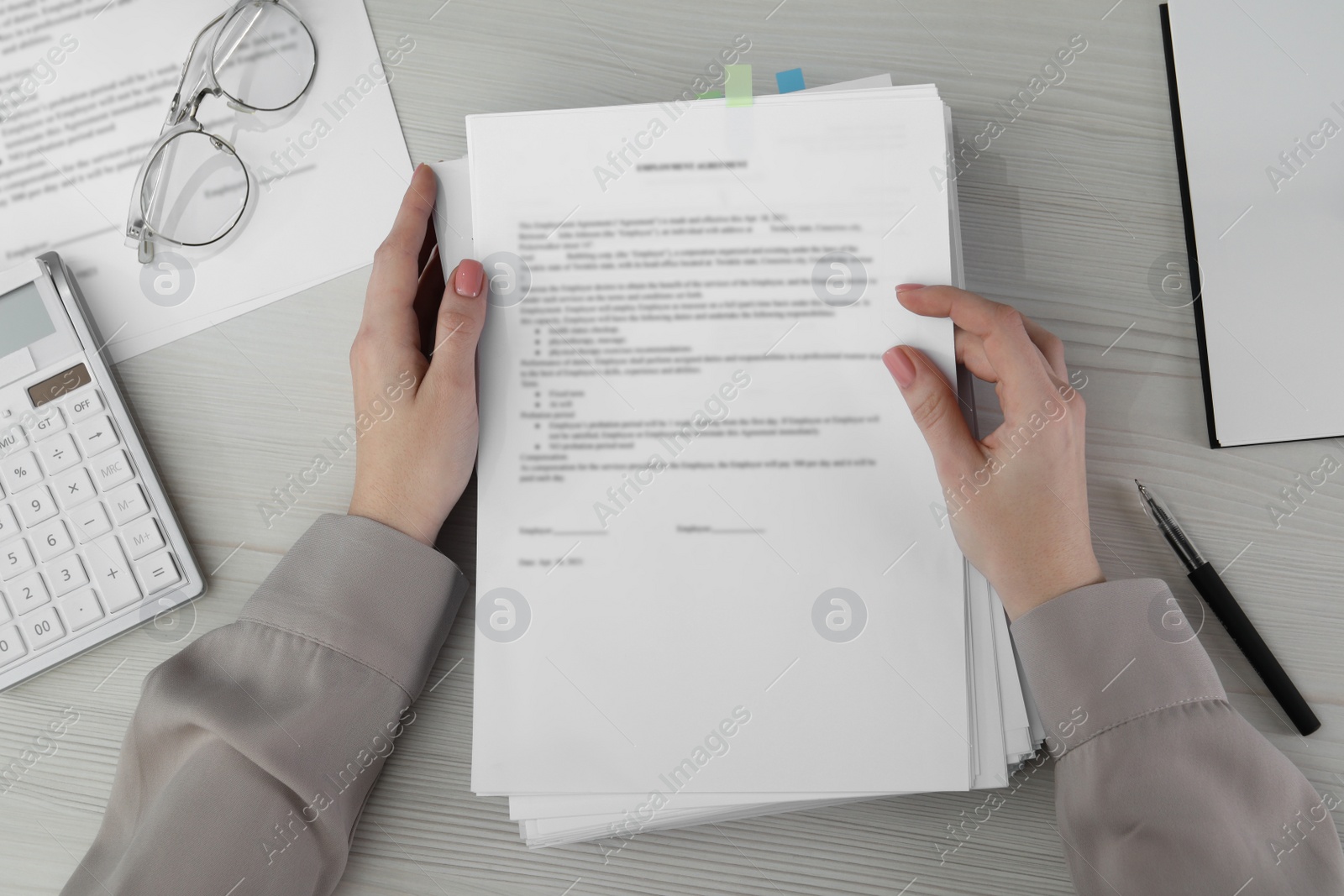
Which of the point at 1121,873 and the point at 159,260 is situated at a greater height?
the point at 159,260

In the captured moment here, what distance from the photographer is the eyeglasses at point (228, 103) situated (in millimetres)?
673

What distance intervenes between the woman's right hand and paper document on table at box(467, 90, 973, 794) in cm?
2

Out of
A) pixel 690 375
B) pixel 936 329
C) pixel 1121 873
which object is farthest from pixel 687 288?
pixel 1121 873

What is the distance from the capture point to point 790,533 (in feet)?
2.00

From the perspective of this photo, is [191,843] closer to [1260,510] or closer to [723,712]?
[723,712]

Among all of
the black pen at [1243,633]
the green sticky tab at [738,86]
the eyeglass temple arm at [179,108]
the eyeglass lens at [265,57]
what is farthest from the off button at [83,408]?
the black pen at [1243,633]

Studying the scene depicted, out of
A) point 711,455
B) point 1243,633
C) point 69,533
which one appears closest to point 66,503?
point 69,533

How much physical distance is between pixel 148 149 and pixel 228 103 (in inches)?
3.2

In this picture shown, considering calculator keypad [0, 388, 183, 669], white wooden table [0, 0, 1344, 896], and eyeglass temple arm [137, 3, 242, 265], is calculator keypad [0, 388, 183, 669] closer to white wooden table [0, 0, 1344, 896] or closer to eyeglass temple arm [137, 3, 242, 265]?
white wooden table [0, 0, 1344, 896]

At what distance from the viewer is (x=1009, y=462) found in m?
0.59

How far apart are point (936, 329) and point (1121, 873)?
0.41m

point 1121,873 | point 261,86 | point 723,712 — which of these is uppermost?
point 261,86

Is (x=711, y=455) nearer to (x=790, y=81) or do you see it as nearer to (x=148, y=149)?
(x=790, y=81)

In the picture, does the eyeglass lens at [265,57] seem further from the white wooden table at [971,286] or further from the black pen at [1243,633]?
the black pen at [1243,633]
